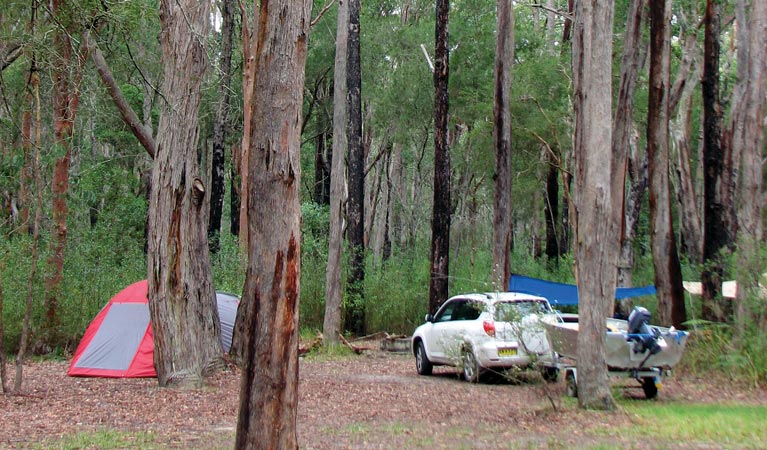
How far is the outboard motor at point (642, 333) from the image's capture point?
12.0m

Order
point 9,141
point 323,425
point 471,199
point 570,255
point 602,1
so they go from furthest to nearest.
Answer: point 471,199
point 570,255
point 9,141
point 602,1
point 323,425

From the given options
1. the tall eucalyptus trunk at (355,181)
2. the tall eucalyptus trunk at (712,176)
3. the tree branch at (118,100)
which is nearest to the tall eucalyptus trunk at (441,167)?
the tall eucalyptus trunk at (355,181)

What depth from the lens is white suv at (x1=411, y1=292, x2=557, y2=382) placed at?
43.8ft

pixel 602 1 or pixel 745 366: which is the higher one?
Answer: pixel 602 1

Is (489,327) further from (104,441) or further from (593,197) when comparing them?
(104,441)

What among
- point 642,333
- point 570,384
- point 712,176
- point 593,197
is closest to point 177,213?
point 593,197

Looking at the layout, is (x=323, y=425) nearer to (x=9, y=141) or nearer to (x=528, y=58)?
(x=9, y=141)

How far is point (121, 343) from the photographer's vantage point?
15.8 meters

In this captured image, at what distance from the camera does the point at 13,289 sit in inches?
738

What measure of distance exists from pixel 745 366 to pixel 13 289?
48.8ft

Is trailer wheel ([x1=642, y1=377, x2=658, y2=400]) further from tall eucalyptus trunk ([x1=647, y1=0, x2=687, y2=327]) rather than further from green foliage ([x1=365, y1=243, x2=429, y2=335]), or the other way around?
green foliage ([x1=365, y1=243, x2=429, y2=335])

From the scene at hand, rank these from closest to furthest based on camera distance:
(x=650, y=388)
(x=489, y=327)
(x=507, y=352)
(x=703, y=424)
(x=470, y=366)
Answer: (x=703, y=424) < (x=650, y=388) < (x=507, y=352) < (x=489, y=327) < (x=470, y=366)

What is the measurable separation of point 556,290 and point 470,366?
709 cm

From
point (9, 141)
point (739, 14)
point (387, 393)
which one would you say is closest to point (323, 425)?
point (387, 393)
